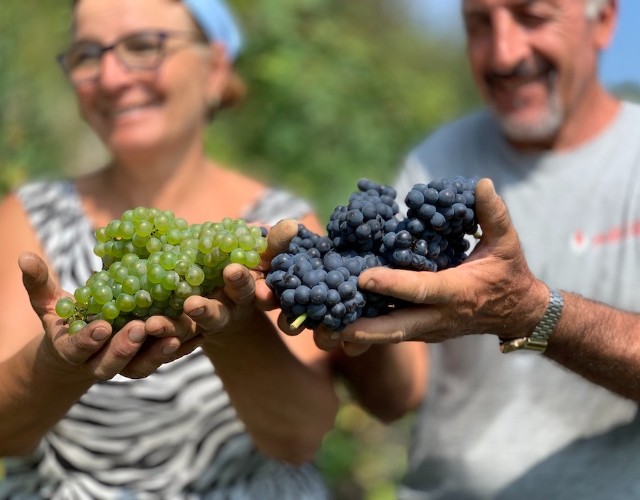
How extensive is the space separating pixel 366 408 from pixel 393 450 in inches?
122

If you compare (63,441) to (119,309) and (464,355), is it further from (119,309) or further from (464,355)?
(464,355)

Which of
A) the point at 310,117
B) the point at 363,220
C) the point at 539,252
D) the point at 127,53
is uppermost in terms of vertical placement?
the point at 127,53

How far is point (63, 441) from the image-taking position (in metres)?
2.76

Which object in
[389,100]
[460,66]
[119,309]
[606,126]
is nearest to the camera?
[119,309]

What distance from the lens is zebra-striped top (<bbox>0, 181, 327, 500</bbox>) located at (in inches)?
108

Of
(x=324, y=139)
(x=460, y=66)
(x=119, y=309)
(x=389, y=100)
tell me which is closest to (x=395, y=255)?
(x=119, y=309)

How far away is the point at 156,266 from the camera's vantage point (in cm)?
196

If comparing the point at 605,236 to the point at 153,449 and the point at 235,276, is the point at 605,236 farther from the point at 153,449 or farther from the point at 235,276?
the point at 153,449

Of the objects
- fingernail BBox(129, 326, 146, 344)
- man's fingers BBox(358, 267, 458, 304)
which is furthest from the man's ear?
fingernail BBox(129, 326, 146, 344)

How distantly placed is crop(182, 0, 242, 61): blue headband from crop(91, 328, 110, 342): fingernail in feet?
4.97

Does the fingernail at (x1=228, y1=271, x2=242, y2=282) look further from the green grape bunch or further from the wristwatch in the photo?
the wristwatch

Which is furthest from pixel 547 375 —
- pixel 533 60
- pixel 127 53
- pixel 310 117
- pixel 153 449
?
pixel 310 117

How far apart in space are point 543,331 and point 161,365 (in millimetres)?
955

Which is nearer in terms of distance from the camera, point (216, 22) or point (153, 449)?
point (153, 449)
